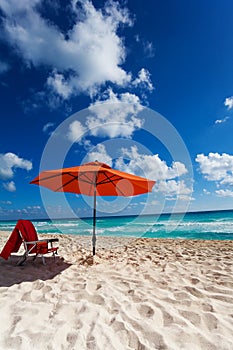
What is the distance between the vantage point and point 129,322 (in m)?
1.94

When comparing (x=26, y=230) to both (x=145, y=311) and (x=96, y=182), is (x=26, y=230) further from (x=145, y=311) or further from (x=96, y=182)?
(x=145, y=311)

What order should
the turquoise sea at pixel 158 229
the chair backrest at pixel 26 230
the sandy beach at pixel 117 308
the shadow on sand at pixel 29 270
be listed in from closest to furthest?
1. the sandy beach at pixel 117 308
2. the shadow on sand at pixel 29 270
3. the chair backrest at pixel 26 230
4. the turquoise sea at pixel 158 229

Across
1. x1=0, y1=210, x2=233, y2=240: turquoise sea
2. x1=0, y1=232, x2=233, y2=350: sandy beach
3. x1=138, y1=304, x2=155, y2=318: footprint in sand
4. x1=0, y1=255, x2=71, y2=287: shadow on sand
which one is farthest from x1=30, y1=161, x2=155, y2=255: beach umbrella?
x1=0, y1=210, x2=233, y2=240: turquoise sea

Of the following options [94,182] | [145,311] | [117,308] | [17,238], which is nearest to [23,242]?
[17,238]

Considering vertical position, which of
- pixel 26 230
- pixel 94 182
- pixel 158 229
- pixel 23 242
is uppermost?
pixel 94 182

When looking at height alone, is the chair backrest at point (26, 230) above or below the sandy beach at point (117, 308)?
above

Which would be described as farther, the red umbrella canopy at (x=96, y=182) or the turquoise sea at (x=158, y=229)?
the turquoise sea at (x=158, y=229)

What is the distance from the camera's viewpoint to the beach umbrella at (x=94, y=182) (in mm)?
4121

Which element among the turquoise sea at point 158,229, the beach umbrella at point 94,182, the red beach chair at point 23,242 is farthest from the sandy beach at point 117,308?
the turquoise sea at point 158,229

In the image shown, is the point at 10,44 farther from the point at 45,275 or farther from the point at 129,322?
the point at 129,322

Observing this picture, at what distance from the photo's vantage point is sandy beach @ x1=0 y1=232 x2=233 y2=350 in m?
1.67

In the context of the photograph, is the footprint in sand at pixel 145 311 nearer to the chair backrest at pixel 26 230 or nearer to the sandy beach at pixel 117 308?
the sandy beach at pixel 117 308

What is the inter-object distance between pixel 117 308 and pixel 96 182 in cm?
320

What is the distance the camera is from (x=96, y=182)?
5102 mm
